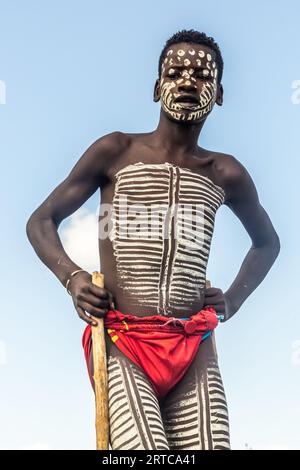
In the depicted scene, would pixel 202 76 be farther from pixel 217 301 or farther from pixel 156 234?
pixel 217 301

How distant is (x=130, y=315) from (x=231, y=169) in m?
1.41

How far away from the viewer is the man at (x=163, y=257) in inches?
223

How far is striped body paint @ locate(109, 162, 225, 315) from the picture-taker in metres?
5.93

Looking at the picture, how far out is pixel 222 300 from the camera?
20.7ft

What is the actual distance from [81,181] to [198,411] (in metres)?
1.78

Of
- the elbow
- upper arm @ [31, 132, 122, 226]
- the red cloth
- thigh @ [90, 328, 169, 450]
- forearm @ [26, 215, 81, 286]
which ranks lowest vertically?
thigh @ [90, 328, 169, 450]

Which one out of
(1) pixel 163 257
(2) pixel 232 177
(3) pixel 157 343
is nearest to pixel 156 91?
(2) pixel 232 177

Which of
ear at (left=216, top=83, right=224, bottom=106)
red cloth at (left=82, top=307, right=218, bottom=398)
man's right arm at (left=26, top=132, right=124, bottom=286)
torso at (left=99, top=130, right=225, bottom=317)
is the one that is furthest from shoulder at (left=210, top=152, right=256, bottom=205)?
red cloth at (left=82, top=307, right=218, bottom=398)

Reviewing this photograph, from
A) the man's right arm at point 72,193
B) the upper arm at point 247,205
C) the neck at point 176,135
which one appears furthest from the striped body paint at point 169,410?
the neck at point 176,135

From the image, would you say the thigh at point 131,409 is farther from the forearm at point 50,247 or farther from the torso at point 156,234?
the forearm at point 50,247

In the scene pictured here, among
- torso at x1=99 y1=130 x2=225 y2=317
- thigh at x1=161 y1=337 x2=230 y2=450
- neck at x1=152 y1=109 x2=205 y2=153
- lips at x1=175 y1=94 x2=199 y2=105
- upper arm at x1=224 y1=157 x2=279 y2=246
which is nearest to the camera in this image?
thigh at x1=161 y1=337 x2=230 y2=450

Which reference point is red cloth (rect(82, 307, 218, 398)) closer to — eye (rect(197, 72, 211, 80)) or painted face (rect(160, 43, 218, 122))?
painted face (rect(160, 43, 218, 122))
